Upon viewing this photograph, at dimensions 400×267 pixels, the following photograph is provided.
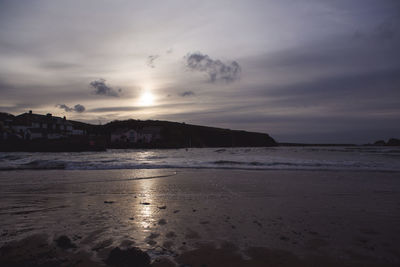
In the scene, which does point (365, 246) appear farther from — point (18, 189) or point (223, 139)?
point (223, 139)

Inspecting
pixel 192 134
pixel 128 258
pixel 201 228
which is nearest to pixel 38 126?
pixel 192 134

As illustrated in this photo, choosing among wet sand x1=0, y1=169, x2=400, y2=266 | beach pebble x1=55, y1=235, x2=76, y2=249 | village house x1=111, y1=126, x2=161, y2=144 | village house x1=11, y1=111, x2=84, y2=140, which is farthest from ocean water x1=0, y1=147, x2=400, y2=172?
village house x1=111, y1=126, x2=161, y2=144

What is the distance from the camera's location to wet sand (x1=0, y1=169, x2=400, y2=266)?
142 inches

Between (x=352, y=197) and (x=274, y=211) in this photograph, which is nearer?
(x=274, y=211)

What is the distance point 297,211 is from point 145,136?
94229mm

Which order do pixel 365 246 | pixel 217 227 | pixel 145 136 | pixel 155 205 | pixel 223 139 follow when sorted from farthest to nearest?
1. pixel 223 139
2. pixel 145 136
3. pixel 155 205
4. pixel 217 227
5. pixel 365 246

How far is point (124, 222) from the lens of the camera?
16.9ft

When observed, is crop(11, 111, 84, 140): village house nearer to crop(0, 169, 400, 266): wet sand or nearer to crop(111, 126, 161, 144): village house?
crop(111, 126, 161, 144): village house

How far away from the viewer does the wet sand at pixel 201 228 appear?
3.61 meters

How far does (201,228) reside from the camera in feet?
16.0

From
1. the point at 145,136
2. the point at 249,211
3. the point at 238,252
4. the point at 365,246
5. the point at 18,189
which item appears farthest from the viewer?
the point at 145,136

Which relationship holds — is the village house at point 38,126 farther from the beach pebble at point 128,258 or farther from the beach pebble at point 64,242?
the beach pebble at point 128,258

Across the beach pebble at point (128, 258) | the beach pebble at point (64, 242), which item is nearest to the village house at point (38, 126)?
the beach pebble at point (64, 242)

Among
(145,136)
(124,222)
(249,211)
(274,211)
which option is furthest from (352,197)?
(145,136)
